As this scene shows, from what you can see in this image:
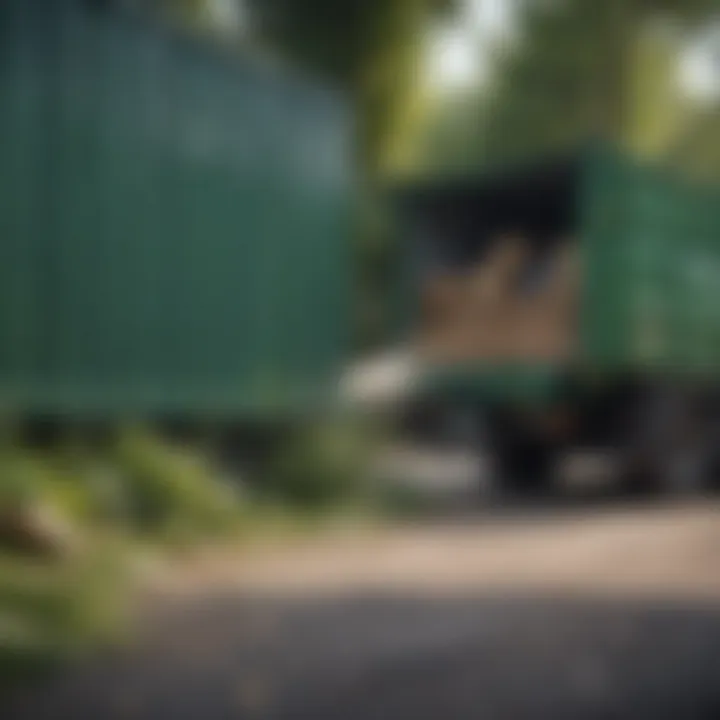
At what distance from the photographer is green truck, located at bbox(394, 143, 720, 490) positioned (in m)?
9.94

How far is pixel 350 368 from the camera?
910 cm

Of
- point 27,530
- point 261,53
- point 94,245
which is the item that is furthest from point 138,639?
point 261,53

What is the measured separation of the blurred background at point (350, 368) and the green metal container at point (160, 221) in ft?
0.06

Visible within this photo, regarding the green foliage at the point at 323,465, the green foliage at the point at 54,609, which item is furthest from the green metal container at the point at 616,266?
the green foliage at the point at 54,609

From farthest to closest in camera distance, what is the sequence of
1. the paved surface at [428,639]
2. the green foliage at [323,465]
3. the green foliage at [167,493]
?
1. the green foliage at [323,465]
2. the green foliage at [167,493]
3. the paved surface at [428,639]

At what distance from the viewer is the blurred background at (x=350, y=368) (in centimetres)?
471

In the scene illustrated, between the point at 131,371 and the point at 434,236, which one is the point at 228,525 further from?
the point at 434,236

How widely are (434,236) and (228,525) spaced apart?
468 cm

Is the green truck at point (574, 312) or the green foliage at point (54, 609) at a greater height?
the green truck at point (574, 312)

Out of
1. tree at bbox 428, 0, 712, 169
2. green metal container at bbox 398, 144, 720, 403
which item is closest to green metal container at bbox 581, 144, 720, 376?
green metal container at bbox 398, 144, 720, 403

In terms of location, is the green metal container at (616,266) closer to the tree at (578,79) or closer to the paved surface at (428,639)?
the tree at (578,79)

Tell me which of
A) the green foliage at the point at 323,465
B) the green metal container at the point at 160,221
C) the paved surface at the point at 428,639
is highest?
the green metal container at the point at 160,221

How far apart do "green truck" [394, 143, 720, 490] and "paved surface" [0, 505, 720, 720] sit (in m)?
3.02

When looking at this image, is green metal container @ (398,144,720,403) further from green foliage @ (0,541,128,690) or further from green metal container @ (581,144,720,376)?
green foliage @ (0,541,128,690)
